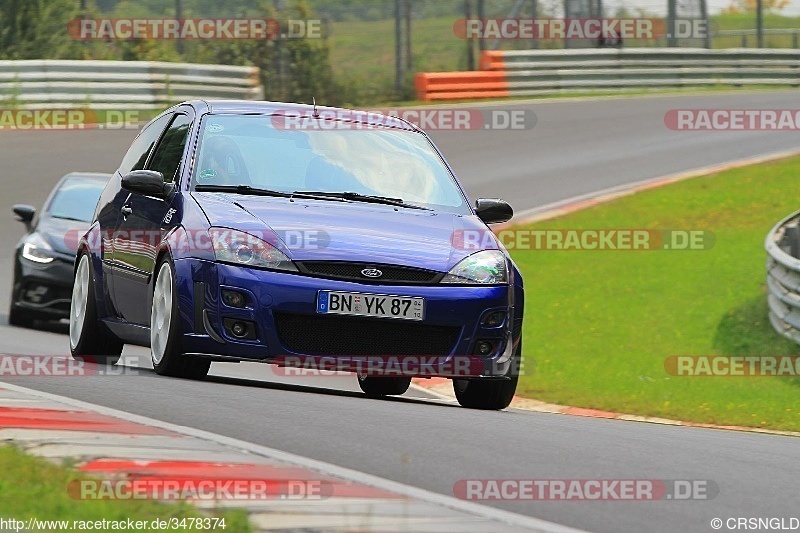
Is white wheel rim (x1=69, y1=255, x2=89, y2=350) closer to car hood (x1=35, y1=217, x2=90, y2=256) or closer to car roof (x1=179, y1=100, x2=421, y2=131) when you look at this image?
car roof (x1=179, y1=100, x2=421, y2=131)

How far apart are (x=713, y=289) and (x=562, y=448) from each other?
1002cm

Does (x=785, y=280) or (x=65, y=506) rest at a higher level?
(x=65, y=506)

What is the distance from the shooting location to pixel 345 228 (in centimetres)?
849

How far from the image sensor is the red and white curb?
489 cm

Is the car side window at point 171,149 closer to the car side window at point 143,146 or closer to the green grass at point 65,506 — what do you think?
the car side window at point 143,146

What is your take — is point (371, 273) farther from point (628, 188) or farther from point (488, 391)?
point (628, 188)

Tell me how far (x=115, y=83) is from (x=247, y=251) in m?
20.8

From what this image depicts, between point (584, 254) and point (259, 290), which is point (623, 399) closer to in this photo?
point (259, 290)

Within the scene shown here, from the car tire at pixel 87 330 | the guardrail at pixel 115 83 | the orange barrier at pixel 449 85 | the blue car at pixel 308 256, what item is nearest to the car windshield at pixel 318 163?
the blue car at pixel 308 256

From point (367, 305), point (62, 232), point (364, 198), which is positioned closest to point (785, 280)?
point (364, 198)

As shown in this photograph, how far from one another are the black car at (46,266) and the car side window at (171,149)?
4439mm

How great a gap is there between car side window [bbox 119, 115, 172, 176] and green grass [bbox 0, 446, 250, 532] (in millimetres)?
5067

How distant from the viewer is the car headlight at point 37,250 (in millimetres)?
14234

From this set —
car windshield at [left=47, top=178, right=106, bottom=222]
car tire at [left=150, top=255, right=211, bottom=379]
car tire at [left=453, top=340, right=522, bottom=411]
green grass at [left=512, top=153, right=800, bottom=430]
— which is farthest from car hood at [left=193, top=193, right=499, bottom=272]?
car windshield at [left=47, top=178, right=106, bottom=222]
